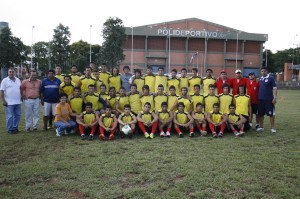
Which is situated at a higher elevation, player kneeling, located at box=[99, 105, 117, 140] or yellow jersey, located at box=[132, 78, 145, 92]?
yellow jersey, located at box=[132, 78, 145, 92]

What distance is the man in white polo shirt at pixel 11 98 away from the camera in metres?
8.72

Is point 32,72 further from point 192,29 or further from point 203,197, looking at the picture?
point 192,29

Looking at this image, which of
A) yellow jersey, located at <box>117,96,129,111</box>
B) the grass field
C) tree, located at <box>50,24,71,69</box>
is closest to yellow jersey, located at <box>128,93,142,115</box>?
yellow jersey, located at <box>117,96,129,111</box>

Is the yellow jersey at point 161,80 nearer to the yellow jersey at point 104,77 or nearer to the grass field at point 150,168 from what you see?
the yellow jersey at point 104,77

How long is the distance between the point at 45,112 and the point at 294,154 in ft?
22.3

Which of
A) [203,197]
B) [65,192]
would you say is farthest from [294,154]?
[65,192]

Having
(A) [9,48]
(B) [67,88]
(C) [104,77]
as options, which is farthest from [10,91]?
(A) [9,48]

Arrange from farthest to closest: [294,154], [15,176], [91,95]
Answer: [91,95] < [294,154] < [15,176]

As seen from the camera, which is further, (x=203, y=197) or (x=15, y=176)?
(x=15, y=176)

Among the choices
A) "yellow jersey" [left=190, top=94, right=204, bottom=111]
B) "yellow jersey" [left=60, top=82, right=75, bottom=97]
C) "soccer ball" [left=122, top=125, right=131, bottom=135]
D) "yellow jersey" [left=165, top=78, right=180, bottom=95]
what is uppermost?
"yellow jersey" [left=165, top=78, right=180, bottom=95]

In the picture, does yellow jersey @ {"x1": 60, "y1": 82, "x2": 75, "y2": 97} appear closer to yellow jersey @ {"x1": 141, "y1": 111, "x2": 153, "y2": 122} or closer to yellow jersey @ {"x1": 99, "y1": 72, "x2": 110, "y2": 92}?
yellow jersey @ {"x1": 99, "y1": 72, "x2": 110, "y2": 92}

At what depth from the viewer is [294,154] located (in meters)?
6.21

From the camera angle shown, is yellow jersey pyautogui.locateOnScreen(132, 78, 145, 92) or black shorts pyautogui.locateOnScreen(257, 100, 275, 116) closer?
black shorts pyautogui.locateOnScreen(257, 100, 275, 116)

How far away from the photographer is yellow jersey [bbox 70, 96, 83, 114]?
877 centimetres
